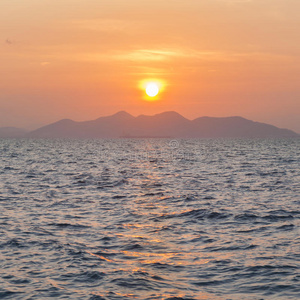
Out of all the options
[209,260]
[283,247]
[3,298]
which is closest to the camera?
[3,298]

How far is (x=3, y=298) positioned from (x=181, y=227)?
38.1ft

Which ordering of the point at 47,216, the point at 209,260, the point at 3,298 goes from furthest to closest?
the point at 47,216 < the point at 209,260 < the point at 3,298

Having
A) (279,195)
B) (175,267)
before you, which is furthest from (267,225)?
(279,195)

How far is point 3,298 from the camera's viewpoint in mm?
13633

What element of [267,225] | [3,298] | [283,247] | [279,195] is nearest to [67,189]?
[279,195]

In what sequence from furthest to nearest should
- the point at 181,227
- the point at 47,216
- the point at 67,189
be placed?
1. the point at 67,189
2. the point at 47,216
3. the point at 181,227

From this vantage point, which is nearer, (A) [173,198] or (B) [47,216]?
(B) [47,216]

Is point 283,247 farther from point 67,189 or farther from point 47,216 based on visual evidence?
point 67,189

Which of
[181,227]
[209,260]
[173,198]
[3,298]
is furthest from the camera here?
[173,198]

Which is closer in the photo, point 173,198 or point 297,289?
point 297,289

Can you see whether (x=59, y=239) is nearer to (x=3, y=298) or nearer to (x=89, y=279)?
(x=89, y=279)

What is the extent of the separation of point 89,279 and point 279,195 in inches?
947

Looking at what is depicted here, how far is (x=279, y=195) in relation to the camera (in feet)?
119

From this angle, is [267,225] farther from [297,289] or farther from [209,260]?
[297,289]
